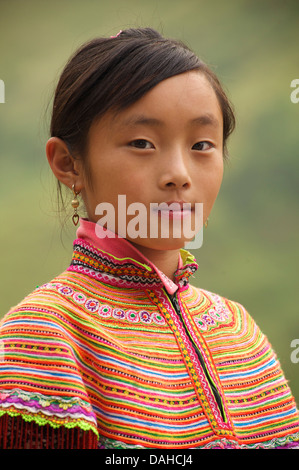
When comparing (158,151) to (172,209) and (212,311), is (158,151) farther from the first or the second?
(212,311)

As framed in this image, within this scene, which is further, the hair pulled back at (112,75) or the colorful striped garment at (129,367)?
the hair pulled back at (112,75)

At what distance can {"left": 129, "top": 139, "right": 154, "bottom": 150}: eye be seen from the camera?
76cm

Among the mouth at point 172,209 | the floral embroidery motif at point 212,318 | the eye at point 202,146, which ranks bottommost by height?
the floral embroidery motif at point 212,318

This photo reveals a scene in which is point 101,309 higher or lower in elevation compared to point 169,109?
lower

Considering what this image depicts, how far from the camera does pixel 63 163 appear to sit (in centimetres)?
87

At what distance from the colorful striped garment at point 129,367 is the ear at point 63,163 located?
68 millimetres

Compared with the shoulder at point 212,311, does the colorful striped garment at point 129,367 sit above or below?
below

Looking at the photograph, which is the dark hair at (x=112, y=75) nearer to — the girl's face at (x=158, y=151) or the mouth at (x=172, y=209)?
the girl's face at (x=158, y=151)

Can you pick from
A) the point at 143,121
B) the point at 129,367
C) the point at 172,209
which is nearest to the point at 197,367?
the point at 129,367

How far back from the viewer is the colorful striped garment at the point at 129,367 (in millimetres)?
679

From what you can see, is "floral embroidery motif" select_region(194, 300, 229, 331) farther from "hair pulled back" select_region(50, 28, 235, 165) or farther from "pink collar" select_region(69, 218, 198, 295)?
"hair pulled back" select_region(50, 28, 235, 165)

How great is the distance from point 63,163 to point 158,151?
17 cm

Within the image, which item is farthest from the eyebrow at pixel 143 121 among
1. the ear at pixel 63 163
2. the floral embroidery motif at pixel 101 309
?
the floral embroidery motif at pixel 101 309

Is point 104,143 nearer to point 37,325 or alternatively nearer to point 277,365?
point 37,325
